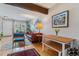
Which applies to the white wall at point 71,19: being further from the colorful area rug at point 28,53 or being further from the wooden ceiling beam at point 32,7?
the colorful area rug at point 28,53

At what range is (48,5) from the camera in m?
1.68

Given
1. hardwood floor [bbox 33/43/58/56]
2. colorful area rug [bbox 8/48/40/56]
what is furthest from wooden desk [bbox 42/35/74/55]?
colorful area rug [bbox 8/48/40/56]

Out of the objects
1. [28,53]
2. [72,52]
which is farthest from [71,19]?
[28,53]

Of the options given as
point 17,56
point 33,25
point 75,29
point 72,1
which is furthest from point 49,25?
point 17,56

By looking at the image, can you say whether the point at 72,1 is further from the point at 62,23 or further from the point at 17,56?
the point at 17,56

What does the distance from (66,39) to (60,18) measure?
435 mm

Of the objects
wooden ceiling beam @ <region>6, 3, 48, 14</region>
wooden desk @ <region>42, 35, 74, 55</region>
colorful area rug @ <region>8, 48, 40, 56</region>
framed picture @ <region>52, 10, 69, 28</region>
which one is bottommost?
colorful area rug @ <region>8, 48, 40, 56</region>

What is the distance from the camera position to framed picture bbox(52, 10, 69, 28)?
5.39 ft

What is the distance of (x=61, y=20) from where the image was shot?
173 cm

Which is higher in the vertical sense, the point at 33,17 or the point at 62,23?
the point at 33,17

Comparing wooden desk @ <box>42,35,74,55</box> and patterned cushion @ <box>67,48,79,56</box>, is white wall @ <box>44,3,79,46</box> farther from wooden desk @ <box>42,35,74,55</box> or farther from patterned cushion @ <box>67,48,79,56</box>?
patterned cushion @ <box>67,48,79,56</box>

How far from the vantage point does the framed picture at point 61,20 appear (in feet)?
5.39

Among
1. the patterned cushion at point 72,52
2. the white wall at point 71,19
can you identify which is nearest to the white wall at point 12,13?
the white wall at point 71,19

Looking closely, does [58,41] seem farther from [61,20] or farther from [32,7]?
[32,7]
